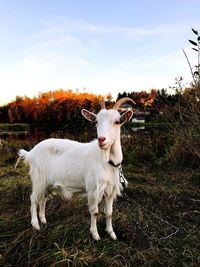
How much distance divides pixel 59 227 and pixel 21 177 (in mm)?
3993

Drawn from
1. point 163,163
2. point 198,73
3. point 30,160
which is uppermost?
point 198,73

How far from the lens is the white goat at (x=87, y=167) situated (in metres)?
4.12

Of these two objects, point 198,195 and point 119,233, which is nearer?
point 119,233

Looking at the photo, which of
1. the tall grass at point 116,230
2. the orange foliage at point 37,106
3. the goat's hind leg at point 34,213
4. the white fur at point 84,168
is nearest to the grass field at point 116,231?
the tall grass at point 116,230

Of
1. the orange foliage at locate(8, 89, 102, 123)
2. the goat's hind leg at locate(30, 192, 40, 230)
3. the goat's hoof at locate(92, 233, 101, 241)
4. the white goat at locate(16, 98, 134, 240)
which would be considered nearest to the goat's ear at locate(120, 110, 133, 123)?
the white goat at locate(16, 98, 134, 240)

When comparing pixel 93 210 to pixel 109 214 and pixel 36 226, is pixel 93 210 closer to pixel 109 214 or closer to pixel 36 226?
pixel 109 214

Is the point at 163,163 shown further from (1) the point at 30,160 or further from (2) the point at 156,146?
(1) the point at 30,160

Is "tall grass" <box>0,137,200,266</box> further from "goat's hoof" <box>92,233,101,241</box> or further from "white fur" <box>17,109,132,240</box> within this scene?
"white fur" <box>17,109,132,240</box>

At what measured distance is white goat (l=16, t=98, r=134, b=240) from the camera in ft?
13.5

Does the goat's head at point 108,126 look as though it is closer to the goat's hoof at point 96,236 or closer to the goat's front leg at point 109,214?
the goat's front leg at point 109,214

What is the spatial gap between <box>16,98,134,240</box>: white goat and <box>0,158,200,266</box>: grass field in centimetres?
26

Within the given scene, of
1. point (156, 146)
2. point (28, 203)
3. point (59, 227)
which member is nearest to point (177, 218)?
point (59, 227)

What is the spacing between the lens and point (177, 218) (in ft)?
17.6

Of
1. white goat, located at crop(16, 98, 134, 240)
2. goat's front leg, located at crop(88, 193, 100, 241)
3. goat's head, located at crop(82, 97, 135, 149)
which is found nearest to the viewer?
goat's head, located at crop(82, 97, 135, 149)
